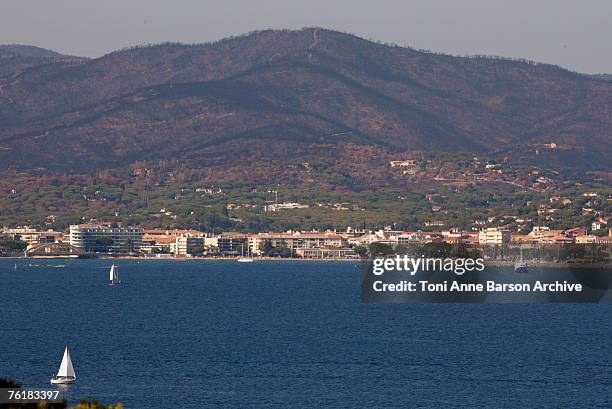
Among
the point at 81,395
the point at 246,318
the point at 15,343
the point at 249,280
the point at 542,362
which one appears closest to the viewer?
the point at 81,395

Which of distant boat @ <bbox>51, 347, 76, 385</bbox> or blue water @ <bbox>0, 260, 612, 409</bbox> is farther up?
distant boat @ <bbox>51, 347, 76, 385</bbox>

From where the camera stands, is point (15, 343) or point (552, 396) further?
point (15, 343)

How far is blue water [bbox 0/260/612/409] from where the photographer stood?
56.0 meters

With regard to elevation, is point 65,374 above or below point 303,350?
above

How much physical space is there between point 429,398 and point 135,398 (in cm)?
1009

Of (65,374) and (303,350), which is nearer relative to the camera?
(65,374)

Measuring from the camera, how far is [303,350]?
7044 centimetres

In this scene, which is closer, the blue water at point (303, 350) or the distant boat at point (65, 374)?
the distant boat at point (65, 374)

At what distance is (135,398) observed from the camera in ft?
177

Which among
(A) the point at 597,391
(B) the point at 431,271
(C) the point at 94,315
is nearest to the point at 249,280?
(B) the point at 431,271

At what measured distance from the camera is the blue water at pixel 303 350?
56.0 m

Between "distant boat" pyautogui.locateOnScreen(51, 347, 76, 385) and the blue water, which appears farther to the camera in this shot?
the blue water

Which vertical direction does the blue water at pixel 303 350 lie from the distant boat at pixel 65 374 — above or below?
below

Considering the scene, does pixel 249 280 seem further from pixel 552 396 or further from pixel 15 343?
pixel 552 396
